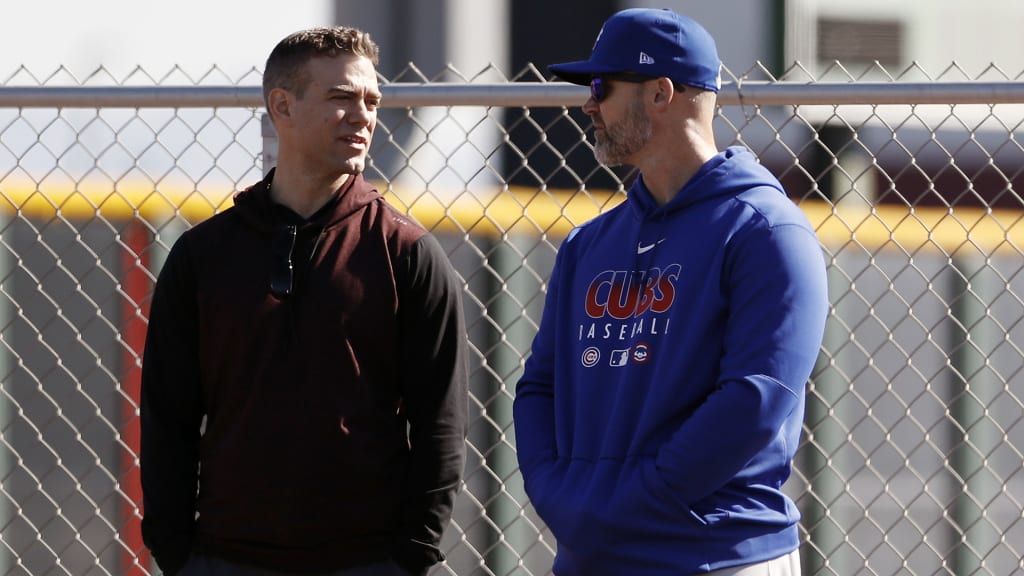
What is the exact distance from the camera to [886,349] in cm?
697

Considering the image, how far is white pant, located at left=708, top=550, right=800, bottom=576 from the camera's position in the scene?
2.38m

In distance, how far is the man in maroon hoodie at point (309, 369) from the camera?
8.91 feet

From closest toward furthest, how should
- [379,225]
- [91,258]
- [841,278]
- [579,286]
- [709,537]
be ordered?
[709,537] → [579,286] → [379,225] → [91,258] → [841,278]

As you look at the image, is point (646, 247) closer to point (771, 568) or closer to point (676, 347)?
point (676, 347)

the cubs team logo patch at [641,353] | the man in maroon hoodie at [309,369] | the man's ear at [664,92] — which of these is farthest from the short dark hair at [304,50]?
the cubs team logo patch at [641,353]

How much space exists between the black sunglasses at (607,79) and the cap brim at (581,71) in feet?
0.05

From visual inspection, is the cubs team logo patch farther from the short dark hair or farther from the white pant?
the short dark hair

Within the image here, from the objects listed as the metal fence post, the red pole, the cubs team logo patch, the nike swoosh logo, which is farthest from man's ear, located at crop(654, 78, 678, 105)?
the metal fence post

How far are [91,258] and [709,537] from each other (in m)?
3.51

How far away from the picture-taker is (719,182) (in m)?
2.47

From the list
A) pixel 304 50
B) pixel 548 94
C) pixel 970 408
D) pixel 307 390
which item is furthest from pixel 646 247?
pixel 970 408

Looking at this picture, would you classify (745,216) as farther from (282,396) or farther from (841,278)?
(841,278)

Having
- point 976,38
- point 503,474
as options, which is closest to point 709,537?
point 503,474

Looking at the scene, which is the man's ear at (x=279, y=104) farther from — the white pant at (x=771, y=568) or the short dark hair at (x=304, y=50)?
the white pant at (x=771, y=568)
